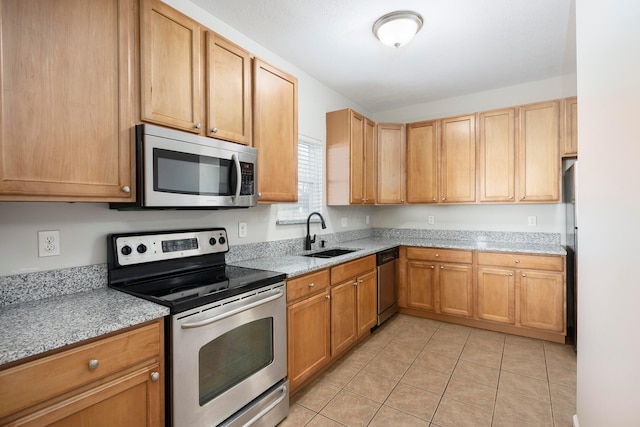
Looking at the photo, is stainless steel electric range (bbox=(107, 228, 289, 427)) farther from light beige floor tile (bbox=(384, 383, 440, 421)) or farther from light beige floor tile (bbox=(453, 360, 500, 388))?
light beige floor tile (bbox=(453, 360, 500, 388))

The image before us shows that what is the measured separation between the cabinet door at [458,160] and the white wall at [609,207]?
2.01m

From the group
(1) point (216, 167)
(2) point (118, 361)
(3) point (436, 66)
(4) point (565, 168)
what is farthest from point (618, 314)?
(4) point (565, 168)

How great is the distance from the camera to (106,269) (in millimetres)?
1651

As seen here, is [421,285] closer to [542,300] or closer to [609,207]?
[542,300]

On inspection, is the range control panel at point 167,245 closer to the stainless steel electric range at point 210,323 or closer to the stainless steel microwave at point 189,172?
the stainless steel electric range at point 210,323

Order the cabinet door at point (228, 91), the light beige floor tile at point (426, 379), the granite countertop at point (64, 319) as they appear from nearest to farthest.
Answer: the granite countertop at point (64, 319) < the cabinet door at point (228, 91) < the light beige floor tile at point (426, 379)

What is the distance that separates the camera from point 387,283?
11.3 ft

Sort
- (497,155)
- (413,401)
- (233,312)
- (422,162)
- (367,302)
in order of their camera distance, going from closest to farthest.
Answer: (233,312)
(413,401)
(367,302)
(497,155)
(422,162)

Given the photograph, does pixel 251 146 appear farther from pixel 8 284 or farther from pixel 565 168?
pixel 565 168

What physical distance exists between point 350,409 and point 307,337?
532 millimetres

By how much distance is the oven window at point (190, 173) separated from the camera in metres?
1.57

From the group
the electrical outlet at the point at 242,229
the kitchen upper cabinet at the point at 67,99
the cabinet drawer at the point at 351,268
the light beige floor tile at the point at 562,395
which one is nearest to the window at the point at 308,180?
the electrical outlet at the point at 242,229

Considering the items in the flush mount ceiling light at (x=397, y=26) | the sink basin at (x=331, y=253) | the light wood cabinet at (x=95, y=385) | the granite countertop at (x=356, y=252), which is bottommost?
the light wood cabinet at (x=95, y=385)

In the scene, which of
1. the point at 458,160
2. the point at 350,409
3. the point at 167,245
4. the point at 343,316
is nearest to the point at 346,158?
the point at 458,160
